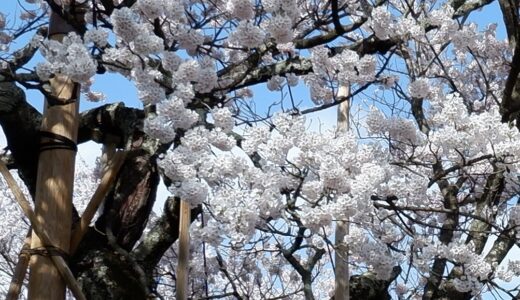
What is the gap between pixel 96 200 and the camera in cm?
292

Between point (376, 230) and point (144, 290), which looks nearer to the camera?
point (144, 290)

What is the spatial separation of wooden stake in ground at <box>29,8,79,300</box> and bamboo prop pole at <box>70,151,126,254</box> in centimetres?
7

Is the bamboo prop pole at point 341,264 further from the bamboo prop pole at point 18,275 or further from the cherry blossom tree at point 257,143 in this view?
the bamboo prop pole at point 18,275

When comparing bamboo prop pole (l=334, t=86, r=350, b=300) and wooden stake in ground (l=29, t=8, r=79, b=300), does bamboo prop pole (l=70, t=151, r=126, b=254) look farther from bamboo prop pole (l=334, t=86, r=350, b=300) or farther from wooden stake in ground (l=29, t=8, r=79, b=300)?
bamboo prop pole (l=334, t=86, r=350, b=300)

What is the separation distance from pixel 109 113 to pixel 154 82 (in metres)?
0.93

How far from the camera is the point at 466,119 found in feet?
10.4

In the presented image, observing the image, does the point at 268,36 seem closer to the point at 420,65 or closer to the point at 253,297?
the point at 420,65

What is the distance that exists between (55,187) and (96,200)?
0.69ft

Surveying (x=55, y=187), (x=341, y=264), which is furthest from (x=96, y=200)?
(x=341, y=264)

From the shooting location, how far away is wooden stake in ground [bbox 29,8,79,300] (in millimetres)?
2656

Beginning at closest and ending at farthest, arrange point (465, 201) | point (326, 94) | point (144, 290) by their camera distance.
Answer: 1. point (144, 290)
2. point (326, 94)
3. point (465, 201)

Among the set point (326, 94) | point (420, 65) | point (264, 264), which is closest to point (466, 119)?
point (326, 94)

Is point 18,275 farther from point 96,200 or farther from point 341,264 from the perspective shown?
point 341,264

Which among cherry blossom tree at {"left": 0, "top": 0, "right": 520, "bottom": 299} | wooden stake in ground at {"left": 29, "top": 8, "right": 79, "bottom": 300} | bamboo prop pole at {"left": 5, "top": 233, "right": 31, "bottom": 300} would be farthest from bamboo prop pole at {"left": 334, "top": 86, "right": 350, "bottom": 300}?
bamboo prop pole at {"left": 5, "top": 233, "right": 31, "bottom": 300}
